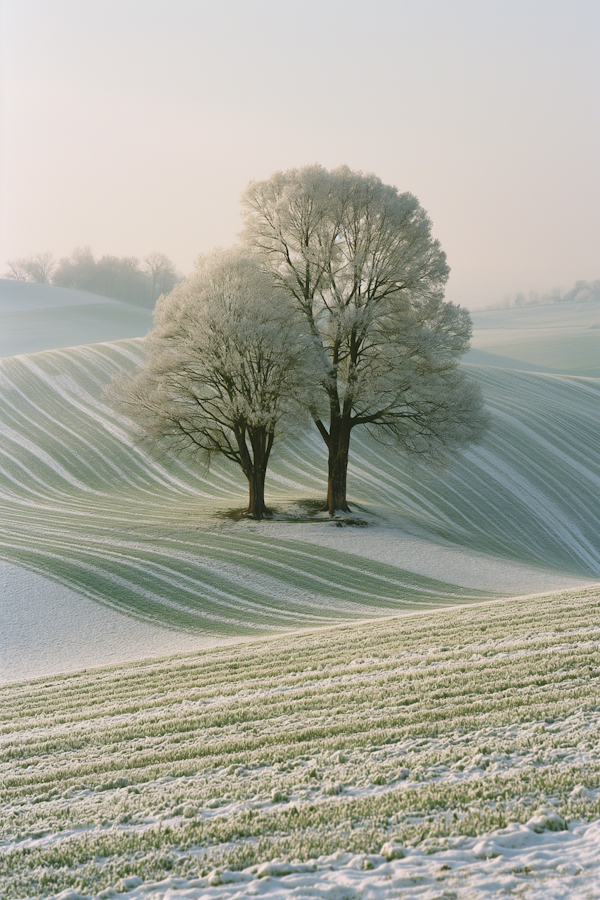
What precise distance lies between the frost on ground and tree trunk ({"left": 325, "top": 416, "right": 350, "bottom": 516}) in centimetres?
1788

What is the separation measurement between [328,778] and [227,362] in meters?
21.0

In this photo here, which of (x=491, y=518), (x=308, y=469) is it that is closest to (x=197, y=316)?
(x=308, y=469)

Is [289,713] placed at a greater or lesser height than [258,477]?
lesser

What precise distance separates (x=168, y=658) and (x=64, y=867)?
8.68 metres

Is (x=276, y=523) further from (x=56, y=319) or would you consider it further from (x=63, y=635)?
(x=56, y=319)

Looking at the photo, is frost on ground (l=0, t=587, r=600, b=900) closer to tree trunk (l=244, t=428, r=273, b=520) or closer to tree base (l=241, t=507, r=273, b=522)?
tree base (l=241, t=507, r=273, b=522)

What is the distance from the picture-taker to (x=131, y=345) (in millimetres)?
54031

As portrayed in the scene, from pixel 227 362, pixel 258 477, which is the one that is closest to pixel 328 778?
pixel 227 362

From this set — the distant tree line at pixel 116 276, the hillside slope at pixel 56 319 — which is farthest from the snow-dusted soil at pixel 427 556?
the distant tree line at pixel 116 276

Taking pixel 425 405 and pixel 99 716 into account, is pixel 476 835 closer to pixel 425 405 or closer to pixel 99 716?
pixel 99 716

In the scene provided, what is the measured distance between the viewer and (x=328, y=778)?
6.20 meters

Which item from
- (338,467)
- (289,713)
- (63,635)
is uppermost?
(338,467)

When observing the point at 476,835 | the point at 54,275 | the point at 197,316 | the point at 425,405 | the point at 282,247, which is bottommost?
the point at 476,835

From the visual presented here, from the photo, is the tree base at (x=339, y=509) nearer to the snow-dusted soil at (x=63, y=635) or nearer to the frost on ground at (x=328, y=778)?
the snow-dusted soil at (x=63, y=635)
